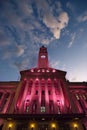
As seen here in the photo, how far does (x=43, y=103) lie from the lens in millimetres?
28516

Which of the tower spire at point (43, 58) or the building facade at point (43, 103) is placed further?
the tower spire at point (43, 58)

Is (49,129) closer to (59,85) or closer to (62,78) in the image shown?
(59,85)

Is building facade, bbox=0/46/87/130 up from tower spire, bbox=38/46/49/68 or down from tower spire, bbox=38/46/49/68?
down

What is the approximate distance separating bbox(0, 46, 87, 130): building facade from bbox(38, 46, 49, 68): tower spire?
12.3 metres

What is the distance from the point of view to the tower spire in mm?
48650

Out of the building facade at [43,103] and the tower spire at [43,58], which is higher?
the tower spire at [43,58]

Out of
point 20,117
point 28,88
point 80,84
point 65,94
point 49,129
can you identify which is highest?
point 80,84

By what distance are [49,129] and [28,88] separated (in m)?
12.0

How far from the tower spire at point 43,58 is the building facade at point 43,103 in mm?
12330

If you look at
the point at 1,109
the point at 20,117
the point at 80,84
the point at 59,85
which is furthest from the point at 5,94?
the point at 80,84

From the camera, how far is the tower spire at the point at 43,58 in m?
48.7

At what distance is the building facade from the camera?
2288cm

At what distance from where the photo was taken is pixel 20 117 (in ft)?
74.9

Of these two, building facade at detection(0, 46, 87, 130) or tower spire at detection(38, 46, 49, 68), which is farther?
tower spire at detection(38, 46, 49, 68)
